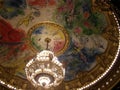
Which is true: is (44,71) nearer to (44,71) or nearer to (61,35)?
(44,71)

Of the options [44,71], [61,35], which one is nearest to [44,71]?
[44,71]

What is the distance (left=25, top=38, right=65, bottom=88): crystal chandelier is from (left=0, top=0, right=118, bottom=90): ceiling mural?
1026 millimetres

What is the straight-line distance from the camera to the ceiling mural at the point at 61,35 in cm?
1190

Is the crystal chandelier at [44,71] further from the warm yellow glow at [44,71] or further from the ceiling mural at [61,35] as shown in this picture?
the ceiling mural at [61,35]

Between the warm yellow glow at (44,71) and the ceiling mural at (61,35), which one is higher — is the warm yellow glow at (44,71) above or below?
below

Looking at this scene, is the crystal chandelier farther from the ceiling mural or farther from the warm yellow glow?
the ceiling mural

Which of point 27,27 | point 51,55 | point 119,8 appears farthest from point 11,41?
point 119,8

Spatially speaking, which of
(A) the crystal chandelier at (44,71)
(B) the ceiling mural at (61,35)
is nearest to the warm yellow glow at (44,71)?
(A) the crystal chandelier at (44,71)

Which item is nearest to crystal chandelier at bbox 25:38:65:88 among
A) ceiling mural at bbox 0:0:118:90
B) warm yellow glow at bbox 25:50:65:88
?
warm yellow glow at bbox 25:50:65:88

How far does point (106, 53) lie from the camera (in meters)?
12.5

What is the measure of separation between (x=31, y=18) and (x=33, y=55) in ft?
4.19

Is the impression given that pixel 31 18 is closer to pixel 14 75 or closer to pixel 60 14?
pixel 60 14

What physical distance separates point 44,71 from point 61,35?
1.65 meters

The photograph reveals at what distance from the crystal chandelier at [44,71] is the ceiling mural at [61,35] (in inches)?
40.4
